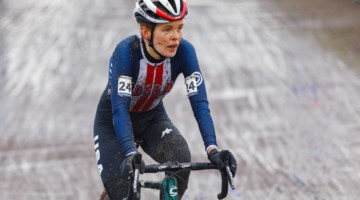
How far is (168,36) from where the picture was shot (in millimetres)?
4777

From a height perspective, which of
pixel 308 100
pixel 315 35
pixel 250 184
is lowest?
pixel 250 184

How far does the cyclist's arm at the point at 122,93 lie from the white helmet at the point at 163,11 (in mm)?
365

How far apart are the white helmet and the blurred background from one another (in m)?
3.31

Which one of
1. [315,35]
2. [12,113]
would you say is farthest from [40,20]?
[315,35]

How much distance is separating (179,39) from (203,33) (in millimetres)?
8222

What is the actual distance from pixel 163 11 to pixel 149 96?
33.7 inches

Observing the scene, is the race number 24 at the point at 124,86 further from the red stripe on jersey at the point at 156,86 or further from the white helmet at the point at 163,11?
the white helmet at the point at 163,11

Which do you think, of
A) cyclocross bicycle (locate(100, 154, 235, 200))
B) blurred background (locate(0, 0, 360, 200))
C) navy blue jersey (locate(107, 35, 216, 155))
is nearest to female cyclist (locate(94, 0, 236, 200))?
navy blue jersey (locate(107, 35, 216, 155))

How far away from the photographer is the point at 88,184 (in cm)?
795

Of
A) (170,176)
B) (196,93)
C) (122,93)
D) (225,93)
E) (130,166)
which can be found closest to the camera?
(130,166)

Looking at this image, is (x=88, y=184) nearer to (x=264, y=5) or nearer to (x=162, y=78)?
(x=162, y=78)

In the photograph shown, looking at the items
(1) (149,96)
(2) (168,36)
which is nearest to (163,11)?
(2) (168,36)

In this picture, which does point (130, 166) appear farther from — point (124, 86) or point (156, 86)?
point (156, 86)

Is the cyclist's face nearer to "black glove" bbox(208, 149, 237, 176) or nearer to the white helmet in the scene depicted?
the white helmet
